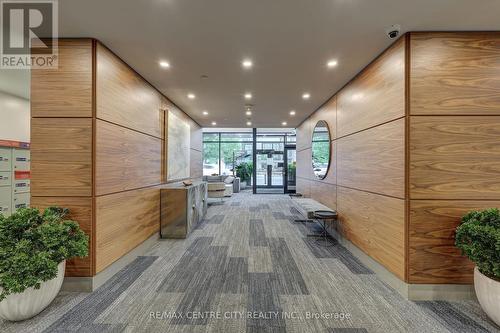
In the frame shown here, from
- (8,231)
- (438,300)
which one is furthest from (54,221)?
(438,300)

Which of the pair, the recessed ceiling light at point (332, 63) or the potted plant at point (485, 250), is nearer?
the potted plant at point (485, 250)

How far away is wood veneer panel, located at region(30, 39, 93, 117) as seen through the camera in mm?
2598

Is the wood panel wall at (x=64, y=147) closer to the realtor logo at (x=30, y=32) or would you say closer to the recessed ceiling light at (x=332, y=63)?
the realtor logo at (x=30, y=32)

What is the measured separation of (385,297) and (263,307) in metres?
1.41

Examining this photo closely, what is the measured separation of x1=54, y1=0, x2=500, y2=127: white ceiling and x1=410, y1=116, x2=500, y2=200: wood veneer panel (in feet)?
3.48

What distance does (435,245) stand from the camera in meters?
2.42

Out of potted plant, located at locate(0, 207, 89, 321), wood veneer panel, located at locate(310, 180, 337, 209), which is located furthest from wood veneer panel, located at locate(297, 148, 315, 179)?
potted plant, located at locate(0, 207, 89, 321)

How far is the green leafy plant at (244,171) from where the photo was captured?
12578 mm

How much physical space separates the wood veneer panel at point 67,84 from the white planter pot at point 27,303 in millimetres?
1888

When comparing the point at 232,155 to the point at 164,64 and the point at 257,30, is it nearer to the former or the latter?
the point at 164,64

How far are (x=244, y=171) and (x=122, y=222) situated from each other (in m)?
9.71

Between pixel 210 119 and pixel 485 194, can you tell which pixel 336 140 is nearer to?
pixel 485 194

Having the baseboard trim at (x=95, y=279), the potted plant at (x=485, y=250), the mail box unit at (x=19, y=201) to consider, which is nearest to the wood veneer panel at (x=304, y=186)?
the potted plant at (x=485, y=250)

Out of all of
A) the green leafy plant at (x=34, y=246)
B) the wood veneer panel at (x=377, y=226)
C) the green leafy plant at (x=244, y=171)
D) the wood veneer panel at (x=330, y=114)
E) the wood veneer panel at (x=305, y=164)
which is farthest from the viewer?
the green leafy plant at (x=244, y=171)
